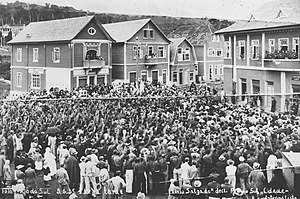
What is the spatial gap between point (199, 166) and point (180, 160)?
4.3 inches

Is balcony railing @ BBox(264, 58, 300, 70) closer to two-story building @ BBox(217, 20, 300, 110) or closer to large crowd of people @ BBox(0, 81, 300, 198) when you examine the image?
two-story building @ BBox(217, 20, 300, 110)

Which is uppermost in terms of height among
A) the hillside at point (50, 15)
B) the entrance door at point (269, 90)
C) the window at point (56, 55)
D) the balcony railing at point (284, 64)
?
the hillside at point (50, 15)

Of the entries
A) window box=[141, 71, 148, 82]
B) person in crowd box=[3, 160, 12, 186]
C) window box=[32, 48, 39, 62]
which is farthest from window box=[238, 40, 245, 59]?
person in crowd box=[3, 160, 12, 186]

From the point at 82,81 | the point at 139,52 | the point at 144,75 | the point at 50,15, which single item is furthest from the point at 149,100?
the point at 50,15

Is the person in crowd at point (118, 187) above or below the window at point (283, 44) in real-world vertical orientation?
below

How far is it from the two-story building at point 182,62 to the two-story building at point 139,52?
0.03 metres

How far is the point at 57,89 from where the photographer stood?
1.91 meters

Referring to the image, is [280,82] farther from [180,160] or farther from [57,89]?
[57,89]

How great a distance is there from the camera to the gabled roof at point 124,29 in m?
1.90

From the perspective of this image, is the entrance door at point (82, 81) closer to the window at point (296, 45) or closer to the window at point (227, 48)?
the window at point (227, 48)

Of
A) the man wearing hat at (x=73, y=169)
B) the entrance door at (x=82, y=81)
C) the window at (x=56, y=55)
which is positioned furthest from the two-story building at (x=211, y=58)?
the man wearing hat at (x=73, y=169)

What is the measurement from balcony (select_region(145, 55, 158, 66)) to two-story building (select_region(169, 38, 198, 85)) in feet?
0.27

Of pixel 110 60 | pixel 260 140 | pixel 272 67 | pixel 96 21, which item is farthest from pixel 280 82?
pixel 96 21

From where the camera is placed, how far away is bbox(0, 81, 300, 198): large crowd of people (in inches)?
77.1
